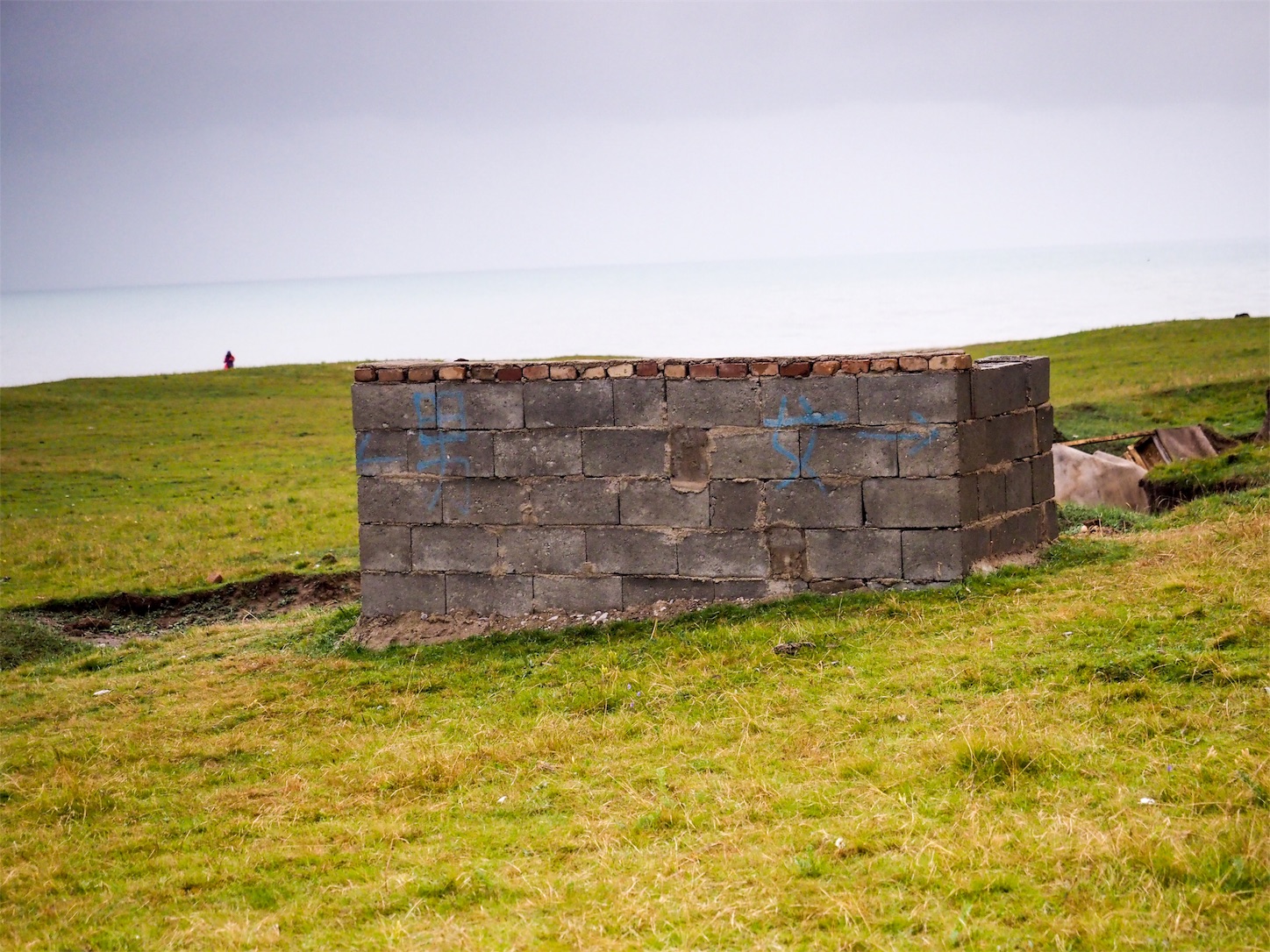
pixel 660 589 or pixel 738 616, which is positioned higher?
pixel 660 589

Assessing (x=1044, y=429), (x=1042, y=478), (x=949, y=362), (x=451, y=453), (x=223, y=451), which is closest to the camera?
(x=949, y=362)

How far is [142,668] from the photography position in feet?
36.1

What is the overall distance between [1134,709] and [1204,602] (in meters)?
1.97

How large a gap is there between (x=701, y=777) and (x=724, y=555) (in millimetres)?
A: 3560

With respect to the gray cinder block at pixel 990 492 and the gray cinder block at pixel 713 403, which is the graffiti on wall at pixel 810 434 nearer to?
the gray cinder block at pixel 713 403

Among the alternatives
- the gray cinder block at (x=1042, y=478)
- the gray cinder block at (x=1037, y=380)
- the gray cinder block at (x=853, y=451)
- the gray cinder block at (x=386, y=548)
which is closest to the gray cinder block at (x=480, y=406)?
the gray cinder block at (x=386, y=548)

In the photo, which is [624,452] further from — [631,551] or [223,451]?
[223,451]

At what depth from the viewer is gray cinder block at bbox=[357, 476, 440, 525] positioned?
1068 centimetres

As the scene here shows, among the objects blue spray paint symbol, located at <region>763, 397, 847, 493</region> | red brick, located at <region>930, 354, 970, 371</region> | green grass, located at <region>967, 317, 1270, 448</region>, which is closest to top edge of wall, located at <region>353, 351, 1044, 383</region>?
red brick, located at <region>930, 354, 970, 371</region>

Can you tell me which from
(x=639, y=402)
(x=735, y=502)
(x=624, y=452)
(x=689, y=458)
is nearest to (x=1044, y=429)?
(x=735, y=502)

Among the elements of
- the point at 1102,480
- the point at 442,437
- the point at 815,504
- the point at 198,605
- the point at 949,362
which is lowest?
the point at 198,605

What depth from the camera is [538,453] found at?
10391mm

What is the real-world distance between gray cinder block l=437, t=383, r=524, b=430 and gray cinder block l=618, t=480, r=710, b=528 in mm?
1155

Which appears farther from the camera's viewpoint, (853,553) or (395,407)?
(395,407)
